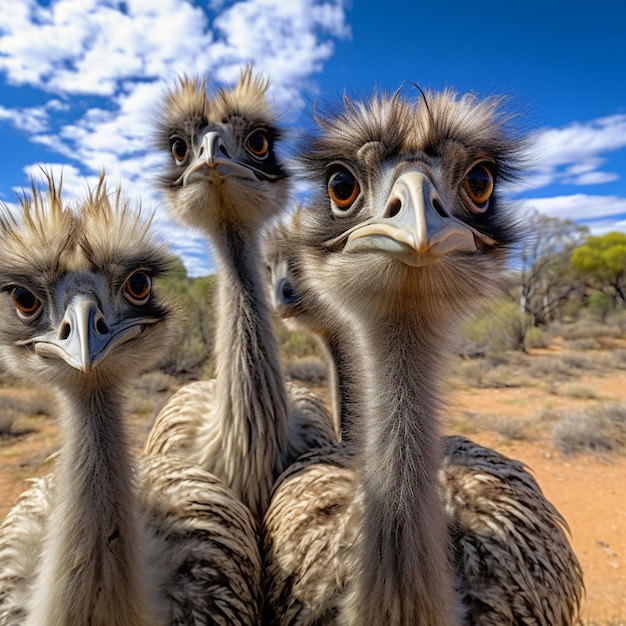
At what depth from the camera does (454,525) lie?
2322mm

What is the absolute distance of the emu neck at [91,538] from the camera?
1819 mm

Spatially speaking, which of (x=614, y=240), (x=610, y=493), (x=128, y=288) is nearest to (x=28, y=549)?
(x=128, y=288)

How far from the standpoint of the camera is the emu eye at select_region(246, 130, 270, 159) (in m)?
3.79

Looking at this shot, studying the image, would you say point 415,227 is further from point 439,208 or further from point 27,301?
point 27,301

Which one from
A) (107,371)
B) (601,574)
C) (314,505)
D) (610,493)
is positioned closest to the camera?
(107,371)

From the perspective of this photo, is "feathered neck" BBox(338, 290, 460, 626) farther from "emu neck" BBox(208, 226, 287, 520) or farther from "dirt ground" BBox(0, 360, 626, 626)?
"emu neck" BBox(208, 226, 287, 520)

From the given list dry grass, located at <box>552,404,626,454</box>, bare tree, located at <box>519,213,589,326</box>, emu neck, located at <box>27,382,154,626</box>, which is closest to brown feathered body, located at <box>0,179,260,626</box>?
emu neck, located at <box>27,382,154,626</box>

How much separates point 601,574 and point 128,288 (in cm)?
535

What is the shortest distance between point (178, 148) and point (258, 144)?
66cm

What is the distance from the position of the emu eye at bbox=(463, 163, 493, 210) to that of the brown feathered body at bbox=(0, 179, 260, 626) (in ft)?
4.89

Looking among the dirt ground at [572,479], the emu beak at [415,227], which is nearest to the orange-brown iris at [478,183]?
the emu beak at [415,227]

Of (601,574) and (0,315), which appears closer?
(0,315)

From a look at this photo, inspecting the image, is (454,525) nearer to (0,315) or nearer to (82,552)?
(82,552)

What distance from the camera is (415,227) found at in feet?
4.92
